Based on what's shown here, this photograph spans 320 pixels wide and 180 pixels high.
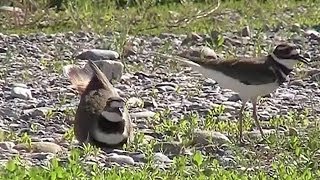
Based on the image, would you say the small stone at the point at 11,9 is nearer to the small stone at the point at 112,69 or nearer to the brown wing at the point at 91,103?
the small stone at the point at 112,69

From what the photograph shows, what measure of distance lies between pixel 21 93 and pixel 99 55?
230cm

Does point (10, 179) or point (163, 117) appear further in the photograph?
point (163, 117)

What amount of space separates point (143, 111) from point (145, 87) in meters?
1.35

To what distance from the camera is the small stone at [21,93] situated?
32.2ft

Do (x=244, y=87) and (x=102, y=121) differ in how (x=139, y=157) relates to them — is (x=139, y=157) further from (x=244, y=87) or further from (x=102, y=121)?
(x=244, y=87)

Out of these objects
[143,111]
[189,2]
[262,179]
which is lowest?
[189,2]

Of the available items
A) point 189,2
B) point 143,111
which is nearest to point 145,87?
point 143,111

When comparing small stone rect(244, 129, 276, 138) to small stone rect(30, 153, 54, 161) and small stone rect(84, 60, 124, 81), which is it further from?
small stone rect(84, 60, 124, 81)

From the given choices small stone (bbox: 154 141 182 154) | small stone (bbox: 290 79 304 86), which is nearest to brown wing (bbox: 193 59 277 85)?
small stone (bbox: 154 141 182 154)

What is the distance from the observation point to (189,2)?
16.9m

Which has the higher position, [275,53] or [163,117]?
[275,53]

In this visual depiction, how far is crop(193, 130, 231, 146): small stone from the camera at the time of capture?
792cm

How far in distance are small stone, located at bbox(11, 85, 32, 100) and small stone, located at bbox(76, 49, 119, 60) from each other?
1953mm

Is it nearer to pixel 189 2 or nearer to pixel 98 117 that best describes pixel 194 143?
pixel 98 117
